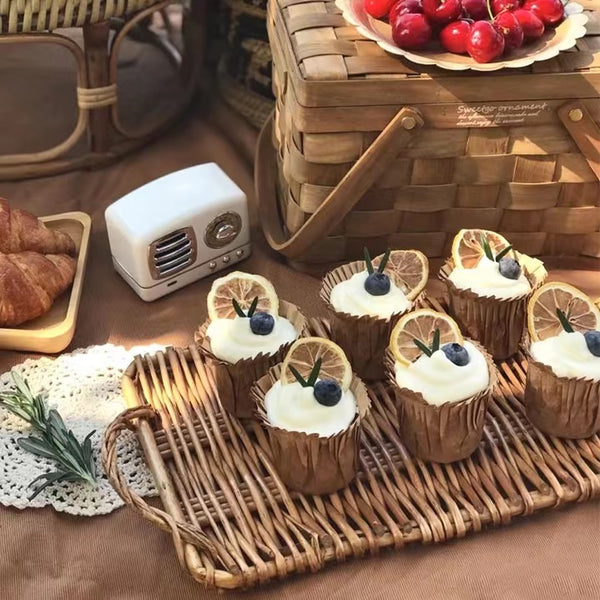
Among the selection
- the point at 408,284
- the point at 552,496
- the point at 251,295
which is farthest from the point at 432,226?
the point at 552,496

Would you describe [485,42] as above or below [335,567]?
above

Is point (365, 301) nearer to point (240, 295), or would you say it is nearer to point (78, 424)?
point (240, 295)

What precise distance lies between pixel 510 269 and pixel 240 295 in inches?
12.1

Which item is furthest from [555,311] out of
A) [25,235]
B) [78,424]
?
[25,235]

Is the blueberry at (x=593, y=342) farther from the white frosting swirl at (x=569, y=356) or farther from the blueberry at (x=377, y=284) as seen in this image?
the blueberry at (x=377, y=284)

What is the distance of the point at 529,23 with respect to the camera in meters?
1.05

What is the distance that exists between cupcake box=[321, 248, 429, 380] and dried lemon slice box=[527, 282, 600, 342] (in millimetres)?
130

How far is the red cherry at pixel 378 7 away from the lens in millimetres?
1084

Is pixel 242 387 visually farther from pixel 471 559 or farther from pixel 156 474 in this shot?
pixel 471 559

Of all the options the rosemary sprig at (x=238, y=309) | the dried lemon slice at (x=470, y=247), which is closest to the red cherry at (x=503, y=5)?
the dried lemon slice at (x=470, y=247)

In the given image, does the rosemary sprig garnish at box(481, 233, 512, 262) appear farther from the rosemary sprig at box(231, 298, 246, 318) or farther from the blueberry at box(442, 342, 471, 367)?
the rosemary sprig at box(231, 298, 246, 318)

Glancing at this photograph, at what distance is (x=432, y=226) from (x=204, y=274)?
1.06 feet

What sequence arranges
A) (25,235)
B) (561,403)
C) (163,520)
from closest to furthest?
(163,520), (561,403), (25,235)

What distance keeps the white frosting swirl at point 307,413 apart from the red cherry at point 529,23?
1.65ft
